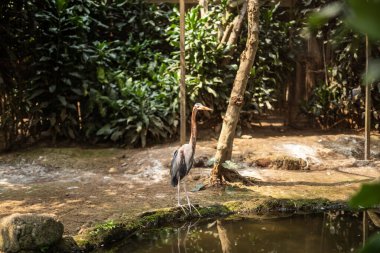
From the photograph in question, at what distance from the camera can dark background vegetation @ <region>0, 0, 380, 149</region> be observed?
8.30m

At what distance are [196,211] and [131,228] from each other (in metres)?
0.81

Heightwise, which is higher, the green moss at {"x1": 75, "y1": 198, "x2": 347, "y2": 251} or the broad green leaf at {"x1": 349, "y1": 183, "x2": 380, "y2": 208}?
the broad green leaf at {"x1": 349, "y1": 183, "x2": 380, "y2": 208}

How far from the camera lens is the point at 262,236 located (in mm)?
4797

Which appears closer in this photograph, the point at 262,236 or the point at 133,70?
the point at 262,236

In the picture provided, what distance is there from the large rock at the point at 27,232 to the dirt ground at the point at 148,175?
0.60 meters

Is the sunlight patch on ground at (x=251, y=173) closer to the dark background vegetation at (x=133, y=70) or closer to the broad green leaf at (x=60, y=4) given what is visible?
the dark background vegetation at (x=133, y=70)

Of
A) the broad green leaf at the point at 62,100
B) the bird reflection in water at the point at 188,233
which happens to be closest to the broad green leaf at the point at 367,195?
the bird reflection in water at the point at 188,233

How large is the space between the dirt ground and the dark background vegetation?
0.58 metres

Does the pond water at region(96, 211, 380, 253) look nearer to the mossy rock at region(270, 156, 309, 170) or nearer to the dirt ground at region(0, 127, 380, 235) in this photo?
the dirt ground at region(0, 127, 380, 235)

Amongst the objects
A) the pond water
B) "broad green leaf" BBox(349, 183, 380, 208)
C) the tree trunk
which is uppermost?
the tree trunk

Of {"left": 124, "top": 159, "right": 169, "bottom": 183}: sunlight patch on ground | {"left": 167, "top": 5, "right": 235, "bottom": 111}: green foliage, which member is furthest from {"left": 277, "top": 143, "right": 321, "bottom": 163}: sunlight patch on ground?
{"left": 124, "top": 159, "right": 169, "bottom": 183}: sunlight patch on ground

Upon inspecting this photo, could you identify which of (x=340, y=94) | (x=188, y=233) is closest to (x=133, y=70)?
(x=340, y=94)

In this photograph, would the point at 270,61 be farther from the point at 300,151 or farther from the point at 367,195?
the point at 367,195

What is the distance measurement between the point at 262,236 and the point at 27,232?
91.1 inches
